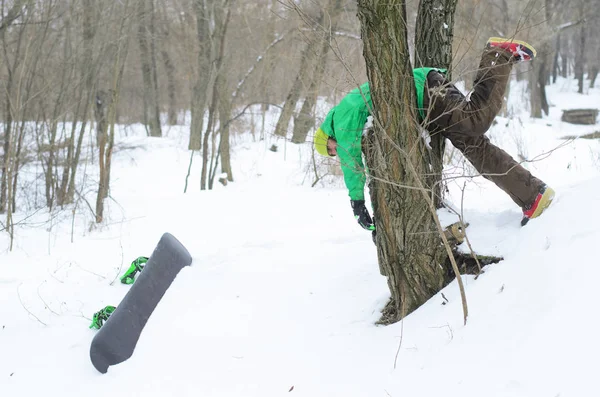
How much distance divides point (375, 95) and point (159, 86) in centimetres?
2049

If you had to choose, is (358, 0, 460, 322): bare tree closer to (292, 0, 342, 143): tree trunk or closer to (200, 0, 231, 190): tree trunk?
(292, 0, 342, 143): tree trunk

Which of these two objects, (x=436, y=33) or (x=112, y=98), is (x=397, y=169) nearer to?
(x=436, y=33)

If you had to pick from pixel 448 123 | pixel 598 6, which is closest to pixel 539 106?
pixel 598 6

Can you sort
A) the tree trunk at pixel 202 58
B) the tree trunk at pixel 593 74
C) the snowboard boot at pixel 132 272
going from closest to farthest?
1. the snowboard boot at pixel 132 272
2. the tree trunk at pixel 202 58
3. the tree trunk at pixel 593 74

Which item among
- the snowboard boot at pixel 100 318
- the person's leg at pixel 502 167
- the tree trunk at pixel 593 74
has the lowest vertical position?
the snowboard boot at pixel 100 318

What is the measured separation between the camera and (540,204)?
2.91 metres

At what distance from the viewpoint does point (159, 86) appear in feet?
71.1

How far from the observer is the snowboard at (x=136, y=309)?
10.2ft

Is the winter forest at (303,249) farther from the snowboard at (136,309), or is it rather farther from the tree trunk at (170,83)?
the tree trunk at (170,83)

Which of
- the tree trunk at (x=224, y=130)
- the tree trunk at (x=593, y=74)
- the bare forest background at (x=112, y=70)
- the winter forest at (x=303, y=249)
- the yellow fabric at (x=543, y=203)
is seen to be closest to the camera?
the winter forest at (x=303, y=249)

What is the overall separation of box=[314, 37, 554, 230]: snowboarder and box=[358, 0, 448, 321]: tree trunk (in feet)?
0.42

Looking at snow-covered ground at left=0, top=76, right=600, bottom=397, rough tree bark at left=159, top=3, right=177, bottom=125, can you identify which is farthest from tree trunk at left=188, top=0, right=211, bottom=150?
rough tree bark at left=159, top=3, right=177, bottom=125

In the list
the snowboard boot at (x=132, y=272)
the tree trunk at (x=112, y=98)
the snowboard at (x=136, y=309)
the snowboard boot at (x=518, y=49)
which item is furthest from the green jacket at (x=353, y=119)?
the tree trunk at (x=112, y=98)

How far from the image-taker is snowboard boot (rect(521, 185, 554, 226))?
2.91 metres
